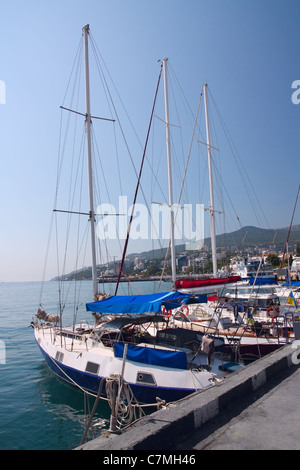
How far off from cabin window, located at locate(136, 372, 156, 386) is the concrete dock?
571 centimetres

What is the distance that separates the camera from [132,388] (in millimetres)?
12125

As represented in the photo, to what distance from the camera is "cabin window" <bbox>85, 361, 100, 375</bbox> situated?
13.5 metres

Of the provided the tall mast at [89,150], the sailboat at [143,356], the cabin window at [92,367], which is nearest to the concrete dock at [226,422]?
the sailboat at [143,356]

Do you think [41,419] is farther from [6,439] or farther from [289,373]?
[289,373]

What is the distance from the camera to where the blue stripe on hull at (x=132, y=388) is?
36.8 ft

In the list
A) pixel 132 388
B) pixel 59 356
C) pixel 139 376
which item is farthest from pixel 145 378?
pixel 59 356

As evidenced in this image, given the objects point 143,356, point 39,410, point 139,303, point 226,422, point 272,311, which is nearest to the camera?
point 226,422

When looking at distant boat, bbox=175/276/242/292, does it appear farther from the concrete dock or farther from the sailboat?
the concrete dock

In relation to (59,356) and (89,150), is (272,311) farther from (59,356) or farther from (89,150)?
(89,150)

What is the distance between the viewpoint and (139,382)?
12.0 meters

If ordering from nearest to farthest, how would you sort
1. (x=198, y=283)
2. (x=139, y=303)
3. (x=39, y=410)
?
(x=139, y=303) < (x=39, y=410) < (x=198, y=283)

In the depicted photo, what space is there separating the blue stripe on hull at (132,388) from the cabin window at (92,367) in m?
0.16

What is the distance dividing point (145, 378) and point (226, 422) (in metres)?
7.33
